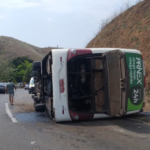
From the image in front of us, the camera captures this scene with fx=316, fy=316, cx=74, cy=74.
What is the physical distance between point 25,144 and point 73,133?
1547mm

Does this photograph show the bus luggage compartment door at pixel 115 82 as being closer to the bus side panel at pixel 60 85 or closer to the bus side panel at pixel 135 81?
the bus side panel at pixel 135 81

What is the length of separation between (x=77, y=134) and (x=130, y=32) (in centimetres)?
1594

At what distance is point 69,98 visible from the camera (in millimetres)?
10266

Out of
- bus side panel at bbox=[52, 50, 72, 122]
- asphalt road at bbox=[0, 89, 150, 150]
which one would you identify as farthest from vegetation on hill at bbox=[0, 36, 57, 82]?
bus side panel at bbox=[52, 50, 72, 122]

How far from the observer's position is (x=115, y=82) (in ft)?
32.2

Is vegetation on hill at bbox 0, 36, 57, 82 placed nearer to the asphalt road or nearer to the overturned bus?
the overturned bus

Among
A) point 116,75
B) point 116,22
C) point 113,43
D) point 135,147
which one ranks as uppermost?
point 116,22

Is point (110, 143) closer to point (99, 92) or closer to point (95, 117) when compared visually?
point (95, 117)

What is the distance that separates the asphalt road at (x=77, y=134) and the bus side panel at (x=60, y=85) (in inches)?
16.8

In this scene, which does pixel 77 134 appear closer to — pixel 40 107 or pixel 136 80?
pixel 136 80

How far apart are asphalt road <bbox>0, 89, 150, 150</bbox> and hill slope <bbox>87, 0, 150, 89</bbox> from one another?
859 cm

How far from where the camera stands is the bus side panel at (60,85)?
9.56 meters

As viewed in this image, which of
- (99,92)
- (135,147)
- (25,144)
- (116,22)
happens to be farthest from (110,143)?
(116,22)

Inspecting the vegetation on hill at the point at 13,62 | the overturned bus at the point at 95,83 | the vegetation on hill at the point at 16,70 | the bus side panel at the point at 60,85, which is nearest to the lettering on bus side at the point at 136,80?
the overturned bus at the point at 95,83
